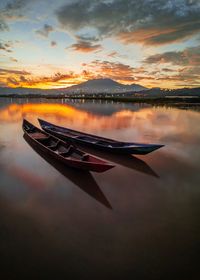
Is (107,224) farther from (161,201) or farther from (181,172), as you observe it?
(181,172)

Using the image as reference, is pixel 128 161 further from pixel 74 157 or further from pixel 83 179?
pixel 83 179

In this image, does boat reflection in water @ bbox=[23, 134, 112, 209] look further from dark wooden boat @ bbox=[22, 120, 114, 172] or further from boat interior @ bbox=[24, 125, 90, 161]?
boat interior @ bbox=[24, 125, 90, 161]

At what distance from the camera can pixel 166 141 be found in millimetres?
17250

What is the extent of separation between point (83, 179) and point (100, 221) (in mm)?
3044

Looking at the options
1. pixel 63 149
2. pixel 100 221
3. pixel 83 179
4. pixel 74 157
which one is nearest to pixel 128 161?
pixel 74 157

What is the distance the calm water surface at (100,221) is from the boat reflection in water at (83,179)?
0.04 metres

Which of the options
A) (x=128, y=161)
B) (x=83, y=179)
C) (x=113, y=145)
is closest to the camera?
(x=83, y=179)

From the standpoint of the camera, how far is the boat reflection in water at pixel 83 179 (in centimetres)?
782

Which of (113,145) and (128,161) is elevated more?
(113,145)

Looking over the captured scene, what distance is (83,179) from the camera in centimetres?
920

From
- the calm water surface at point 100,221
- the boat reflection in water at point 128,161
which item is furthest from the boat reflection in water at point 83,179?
the boat reflection in water at point 128,161

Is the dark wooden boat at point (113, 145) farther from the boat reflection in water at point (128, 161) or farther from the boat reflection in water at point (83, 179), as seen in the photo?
the boat reflection in water at point (83, 179)

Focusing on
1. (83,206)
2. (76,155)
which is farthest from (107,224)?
(76,155)

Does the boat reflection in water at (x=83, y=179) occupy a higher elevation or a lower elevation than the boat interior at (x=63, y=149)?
lower
